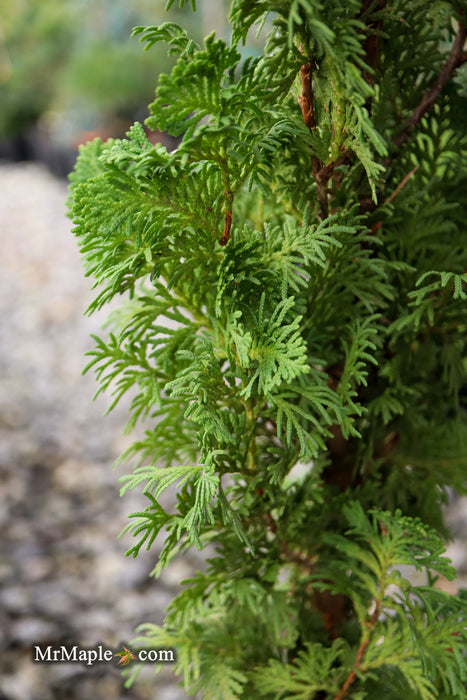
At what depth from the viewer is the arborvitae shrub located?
60cm

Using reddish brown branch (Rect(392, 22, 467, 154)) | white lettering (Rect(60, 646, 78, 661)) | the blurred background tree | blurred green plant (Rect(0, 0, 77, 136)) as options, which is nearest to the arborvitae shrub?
reddish brown branch (Rect(392, 22, 467, 154))

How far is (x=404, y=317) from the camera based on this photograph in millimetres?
732

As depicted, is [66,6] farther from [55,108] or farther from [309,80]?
[309,80]

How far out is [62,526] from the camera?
2.07 meters

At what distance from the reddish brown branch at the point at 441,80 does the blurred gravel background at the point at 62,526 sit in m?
1.11

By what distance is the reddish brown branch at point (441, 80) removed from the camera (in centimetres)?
74

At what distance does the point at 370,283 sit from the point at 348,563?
398 millimetres

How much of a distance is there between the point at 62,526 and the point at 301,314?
5.51ft

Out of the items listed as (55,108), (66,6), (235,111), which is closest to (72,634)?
(235,111)

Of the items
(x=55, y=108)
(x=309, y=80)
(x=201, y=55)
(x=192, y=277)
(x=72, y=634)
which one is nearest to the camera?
(x=201, y=55)

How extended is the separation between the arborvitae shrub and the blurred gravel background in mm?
722

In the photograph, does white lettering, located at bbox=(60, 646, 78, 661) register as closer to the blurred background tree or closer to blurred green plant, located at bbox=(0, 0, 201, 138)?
the blurred background tree

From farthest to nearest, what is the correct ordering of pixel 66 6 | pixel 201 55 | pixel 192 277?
pixel 66 6
pixel 192 277
pixel 201 55

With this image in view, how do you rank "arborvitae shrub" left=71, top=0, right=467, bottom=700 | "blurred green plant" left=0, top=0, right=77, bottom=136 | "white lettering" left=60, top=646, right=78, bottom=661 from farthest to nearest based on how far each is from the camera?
"blurred green plant" left=0, top=0, right=77, bottom=136 < "white lettering" left=60, top=646, right=78, bottom=661 < "arborvitae shrub" left=71, top=0, right=467, bottom=700
